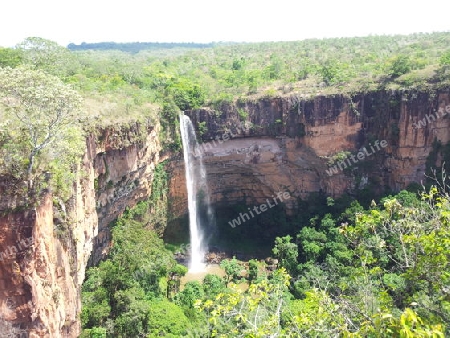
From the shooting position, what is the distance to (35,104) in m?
9.22

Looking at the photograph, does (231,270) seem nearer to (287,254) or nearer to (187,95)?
(287,254)

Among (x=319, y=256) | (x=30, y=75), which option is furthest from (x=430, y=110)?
(x=30, y=75)

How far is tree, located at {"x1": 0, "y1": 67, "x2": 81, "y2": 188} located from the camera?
8.92 m

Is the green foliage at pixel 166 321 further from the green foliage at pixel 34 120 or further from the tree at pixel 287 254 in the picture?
the tree at pixel 287 254

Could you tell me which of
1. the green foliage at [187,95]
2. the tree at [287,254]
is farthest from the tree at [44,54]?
the tree at [287,254]

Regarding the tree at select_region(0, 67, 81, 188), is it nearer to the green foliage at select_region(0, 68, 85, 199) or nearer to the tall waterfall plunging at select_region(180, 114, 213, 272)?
the green foliage at select_region(0, 68, 85, 199)

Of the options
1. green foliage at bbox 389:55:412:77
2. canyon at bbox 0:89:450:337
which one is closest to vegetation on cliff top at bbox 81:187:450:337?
canyon at bbox 0:89:450:337

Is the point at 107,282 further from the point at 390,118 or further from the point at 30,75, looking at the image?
the point at 390,118

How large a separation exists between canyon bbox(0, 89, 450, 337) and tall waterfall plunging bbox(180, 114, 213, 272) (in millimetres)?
523

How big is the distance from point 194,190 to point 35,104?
50.6 feet

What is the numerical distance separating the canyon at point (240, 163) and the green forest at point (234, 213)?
2.04 ft

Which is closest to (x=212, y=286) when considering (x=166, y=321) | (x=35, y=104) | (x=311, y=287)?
(x=166, y=321)

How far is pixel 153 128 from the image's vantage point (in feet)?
67.2

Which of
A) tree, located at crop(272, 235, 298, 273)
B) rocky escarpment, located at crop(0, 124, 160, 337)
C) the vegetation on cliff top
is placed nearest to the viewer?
the vegetation on cliff top
